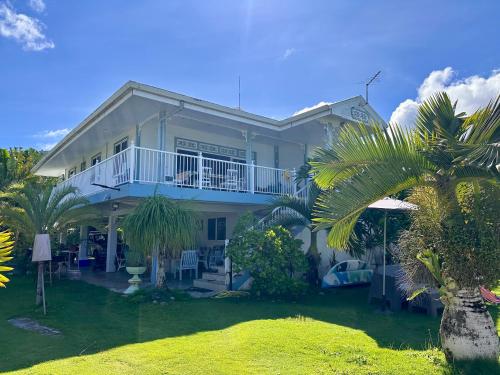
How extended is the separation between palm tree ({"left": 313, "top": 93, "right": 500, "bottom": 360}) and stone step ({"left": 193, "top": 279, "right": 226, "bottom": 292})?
621 centimetres

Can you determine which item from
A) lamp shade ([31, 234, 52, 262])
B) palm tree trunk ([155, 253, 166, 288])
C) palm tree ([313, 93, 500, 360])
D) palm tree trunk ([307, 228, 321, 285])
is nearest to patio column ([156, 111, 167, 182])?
palm tree trunk ([155, 253, 166, 288])

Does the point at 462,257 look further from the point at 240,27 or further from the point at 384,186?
the point at 240,27

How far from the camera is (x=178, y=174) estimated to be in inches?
523

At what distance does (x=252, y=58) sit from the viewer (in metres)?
11.5

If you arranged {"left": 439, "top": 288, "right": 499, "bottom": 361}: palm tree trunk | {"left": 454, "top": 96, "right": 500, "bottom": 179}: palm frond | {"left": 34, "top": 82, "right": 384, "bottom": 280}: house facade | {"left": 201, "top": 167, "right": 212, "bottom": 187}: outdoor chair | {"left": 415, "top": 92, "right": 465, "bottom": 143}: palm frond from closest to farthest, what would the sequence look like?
{"left": 454, "top": 96, "right": 500, "bottom": 179}: palm frond
{"left": 439, "top": 288, "right": 499, "bottom": 361}: palm tree trunk
{"left": 415, "top": 92, "right": 465, "bottom": 143}: palm frond
{"left": 34, "top": 82, "right": 384, "bottom": 280}: house facade
{"left": 201, "top": 167, "right": 212, "bottom": 187}: outdoor chair

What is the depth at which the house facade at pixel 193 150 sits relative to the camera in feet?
38.1

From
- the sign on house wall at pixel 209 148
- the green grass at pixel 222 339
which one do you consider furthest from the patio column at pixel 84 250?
the green grass at pixel 222 339

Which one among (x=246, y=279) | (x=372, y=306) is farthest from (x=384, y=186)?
(x=246, y=279)

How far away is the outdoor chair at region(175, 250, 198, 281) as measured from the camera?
13328 millimetres

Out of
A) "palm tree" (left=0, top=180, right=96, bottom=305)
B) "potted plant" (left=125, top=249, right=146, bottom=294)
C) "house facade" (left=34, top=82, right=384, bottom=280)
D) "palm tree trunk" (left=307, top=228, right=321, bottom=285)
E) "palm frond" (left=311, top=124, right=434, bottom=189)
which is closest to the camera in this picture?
"palm frond" (left=311, top=124, right=434, bottom=189)

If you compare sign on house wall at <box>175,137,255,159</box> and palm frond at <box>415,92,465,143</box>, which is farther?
sign on house wall at <box>175,137,255,159</box>

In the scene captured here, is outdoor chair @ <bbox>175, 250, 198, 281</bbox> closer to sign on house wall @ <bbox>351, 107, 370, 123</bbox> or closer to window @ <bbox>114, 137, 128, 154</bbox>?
window @ <bbox>114, 137, 128, 154</bbox>

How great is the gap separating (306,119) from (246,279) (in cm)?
635

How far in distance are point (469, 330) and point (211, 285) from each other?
24.7ft
